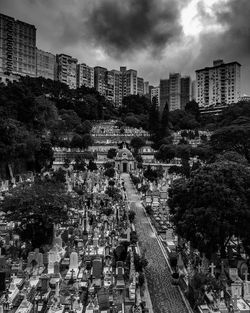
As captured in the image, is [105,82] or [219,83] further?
[105,82]

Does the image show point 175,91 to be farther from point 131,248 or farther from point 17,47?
point 131,248

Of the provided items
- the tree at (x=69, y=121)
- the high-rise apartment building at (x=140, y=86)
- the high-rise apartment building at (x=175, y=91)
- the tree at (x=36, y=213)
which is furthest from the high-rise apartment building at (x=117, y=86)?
the tree at (x=36, y=213)

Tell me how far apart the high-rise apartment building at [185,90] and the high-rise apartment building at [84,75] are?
2976 centimetres

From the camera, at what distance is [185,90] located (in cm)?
11694

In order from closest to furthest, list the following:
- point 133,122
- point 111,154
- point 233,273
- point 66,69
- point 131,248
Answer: point 233,273 < point 131,248 < point 111,154 < point 133,122 < point 66,69

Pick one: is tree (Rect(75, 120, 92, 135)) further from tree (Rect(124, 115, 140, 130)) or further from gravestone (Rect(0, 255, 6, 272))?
gravestone (Rect(0, 255, 6, 272))

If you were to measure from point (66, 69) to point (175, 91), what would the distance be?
118 feet

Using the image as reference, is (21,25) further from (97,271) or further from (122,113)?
(97,271)

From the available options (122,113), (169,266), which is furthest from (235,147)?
(122,113)

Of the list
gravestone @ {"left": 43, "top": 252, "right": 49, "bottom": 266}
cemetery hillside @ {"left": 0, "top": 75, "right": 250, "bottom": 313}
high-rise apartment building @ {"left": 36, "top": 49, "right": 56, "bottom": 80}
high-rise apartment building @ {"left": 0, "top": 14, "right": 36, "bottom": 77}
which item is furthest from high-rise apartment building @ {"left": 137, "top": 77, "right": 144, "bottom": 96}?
gravestone @ {"left": 43, "top": 252, "right": 49, "bottom": 266}

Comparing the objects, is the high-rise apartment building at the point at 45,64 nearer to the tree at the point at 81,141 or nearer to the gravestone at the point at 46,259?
the tree at the point at 81,141

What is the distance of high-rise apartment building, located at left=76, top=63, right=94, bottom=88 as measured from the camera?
97750 millimetres

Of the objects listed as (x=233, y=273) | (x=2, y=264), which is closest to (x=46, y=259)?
(x=2, y=264)

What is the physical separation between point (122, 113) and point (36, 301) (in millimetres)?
66308
